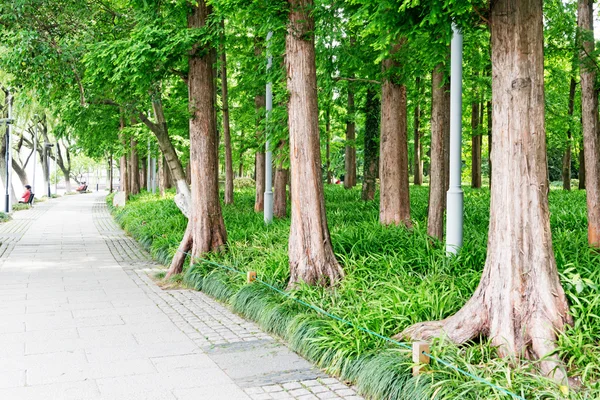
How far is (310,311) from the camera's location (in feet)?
22.2

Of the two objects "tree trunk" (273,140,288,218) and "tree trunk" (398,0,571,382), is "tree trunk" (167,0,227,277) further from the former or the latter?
"tree trunk" (398,0,571,382)

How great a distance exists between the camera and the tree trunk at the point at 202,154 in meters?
10.9

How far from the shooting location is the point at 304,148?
8.03 metres

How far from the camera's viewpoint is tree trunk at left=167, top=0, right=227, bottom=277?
1088 cm

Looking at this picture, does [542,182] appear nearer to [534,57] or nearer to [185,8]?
[534,57]

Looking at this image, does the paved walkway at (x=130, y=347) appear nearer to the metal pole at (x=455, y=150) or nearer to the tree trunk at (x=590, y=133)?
the metal pole at (x=455, y=150)

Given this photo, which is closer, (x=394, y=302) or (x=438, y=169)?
(x=394, y=302)


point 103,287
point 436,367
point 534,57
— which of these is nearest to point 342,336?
point 436,367

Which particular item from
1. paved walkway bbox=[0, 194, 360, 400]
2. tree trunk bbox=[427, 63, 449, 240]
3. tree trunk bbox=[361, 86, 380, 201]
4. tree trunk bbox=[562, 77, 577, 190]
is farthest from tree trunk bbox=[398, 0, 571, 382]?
tree trunk bbox=[562, 77, 577, 190]

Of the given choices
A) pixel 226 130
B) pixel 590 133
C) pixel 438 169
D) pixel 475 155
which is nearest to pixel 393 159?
pixel 438 169

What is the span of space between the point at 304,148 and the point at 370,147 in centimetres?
982

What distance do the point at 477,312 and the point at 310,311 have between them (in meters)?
2.09

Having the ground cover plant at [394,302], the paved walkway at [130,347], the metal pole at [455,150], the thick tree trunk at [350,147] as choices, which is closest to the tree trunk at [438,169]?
the ground cover plant at [394,302]

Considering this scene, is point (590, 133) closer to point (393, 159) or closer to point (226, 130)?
point (393, 159)
